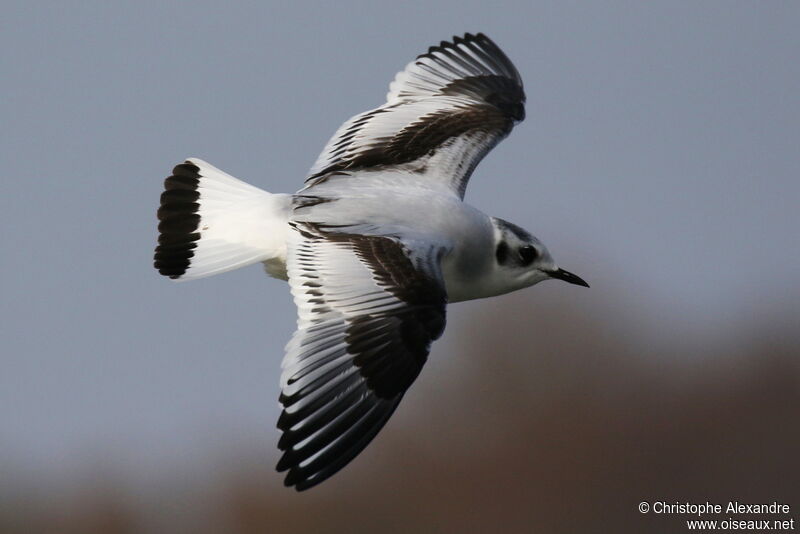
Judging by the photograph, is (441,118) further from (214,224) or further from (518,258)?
(214,224)

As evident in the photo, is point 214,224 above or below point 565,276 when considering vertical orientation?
above

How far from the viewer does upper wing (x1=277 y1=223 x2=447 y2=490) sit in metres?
7.66

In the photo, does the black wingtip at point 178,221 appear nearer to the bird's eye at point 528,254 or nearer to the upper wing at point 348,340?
the upper wing at point 348,340

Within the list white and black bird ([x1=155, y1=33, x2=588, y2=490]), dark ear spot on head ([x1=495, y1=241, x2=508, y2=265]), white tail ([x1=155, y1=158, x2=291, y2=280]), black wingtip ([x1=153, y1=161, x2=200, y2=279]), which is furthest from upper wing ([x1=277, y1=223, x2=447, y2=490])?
black wingtip ([x1=153, y1=161, x2=200, y2=279])

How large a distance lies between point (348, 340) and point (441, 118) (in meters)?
2.90

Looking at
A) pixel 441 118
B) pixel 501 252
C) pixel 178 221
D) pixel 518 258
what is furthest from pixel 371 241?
pixel 441 118

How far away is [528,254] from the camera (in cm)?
962

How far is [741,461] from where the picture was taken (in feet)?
128

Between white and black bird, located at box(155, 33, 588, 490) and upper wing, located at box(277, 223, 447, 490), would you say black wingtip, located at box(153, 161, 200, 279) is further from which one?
upper wing, located at box(277, 223, 447, 490)

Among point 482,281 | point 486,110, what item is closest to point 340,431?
point 482,281

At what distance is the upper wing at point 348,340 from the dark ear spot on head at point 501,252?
894 mm

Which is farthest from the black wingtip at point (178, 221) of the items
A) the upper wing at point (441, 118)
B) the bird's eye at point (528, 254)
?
the bird's eye at point (528, 254)

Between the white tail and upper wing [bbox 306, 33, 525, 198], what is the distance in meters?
0.56

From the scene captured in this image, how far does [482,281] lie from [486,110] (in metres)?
1.90
